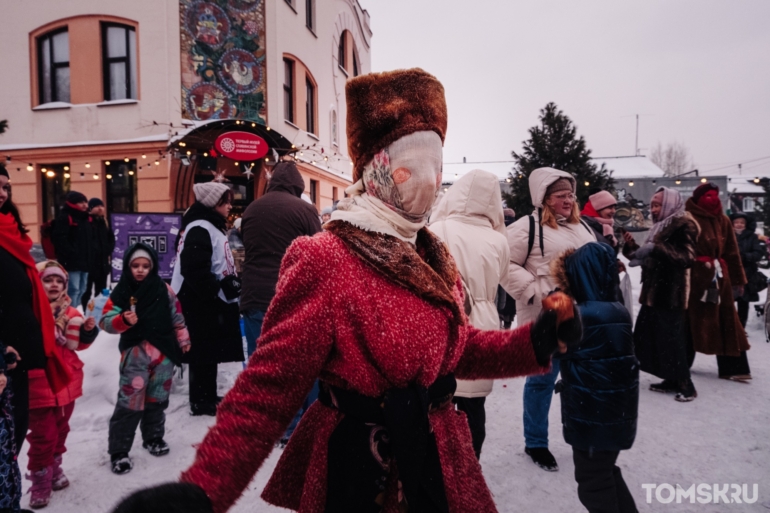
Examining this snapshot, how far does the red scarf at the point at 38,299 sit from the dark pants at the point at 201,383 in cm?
154

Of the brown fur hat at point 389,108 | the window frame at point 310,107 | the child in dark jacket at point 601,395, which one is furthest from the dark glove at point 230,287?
the window frame at point 310,107

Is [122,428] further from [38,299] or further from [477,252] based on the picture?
[477,252]

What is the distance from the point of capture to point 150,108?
474 inches

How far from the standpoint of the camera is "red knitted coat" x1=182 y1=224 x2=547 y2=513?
44.6 inches

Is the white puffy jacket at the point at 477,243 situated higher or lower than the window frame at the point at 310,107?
lower

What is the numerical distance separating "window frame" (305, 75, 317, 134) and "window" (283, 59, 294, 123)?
49.6 inches

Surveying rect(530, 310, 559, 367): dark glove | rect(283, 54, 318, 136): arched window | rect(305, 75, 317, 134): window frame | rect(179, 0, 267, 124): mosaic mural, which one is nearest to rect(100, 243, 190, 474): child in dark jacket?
rect(530, 310, 559, 367): dark glove

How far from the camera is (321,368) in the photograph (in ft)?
4.25

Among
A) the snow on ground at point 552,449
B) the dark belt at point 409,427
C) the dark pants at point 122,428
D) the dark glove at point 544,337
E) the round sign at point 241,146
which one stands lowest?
the snow on ground at point 552,449

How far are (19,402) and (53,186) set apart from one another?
12.9 meters

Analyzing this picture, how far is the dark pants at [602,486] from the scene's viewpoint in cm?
229

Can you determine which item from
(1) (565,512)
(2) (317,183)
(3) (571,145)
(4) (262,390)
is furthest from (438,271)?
(2) (317,183)

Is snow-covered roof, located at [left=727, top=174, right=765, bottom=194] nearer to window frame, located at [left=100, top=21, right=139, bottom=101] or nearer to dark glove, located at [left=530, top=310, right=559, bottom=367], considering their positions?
window frame, located at [left=100, top=21, right=139, bottom=101]

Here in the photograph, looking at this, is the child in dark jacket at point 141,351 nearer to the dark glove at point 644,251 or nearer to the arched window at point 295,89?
the dark glove at point 644,251
